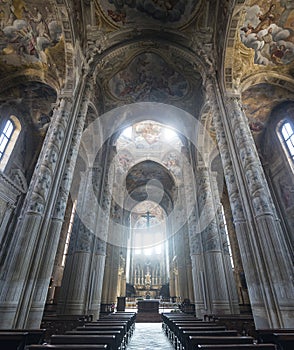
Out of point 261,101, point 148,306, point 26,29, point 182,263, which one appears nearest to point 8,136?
point 26,29

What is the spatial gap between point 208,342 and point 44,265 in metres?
4.30

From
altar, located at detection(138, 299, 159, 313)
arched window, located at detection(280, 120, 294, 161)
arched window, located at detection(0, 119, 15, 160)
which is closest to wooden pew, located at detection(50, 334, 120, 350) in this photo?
arched window, located at detection(0, 119, 15, 160)

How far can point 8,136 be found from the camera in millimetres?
11789

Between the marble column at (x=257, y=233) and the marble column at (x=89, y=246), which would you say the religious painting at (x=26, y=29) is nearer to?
the marble column at (x=89, y=246)

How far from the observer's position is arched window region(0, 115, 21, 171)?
1121 cm

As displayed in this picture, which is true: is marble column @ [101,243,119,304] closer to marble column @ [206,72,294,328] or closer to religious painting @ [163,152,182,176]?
religious painting @ [163,152,182,176]

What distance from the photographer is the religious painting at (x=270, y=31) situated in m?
8.26

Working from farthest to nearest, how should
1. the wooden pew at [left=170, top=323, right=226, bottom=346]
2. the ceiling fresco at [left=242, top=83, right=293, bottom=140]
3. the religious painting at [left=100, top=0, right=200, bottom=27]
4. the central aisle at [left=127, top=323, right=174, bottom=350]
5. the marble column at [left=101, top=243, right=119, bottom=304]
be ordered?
the marble column at [left=101, top=243, right=119, bottom=304] < the ceiling fresco at [left=242, top=83, right=293, bottom=140] < the religious painting at [left=100, top=0, right=200, bottom=27] < the central aisle at [left=127, top=323, right=174, bottom=350] < the wooden pew at [left=170, top=323, right=226, bottom=346]

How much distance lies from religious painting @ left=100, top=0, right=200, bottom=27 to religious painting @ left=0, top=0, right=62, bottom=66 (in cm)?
296

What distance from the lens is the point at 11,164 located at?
1163 centimetres

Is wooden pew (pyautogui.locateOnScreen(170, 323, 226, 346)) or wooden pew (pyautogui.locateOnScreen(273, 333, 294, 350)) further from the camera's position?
wooden pew (pyautogui.locateOnScreen(170, 323, 226, 346))

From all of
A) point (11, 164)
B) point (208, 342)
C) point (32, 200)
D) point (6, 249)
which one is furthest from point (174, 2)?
point (6, 249)

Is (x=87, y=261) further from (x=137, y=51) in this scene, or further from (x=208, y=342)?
(x=137, y=51)

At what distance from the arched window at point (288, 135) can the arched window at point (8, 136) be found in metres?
15.0
